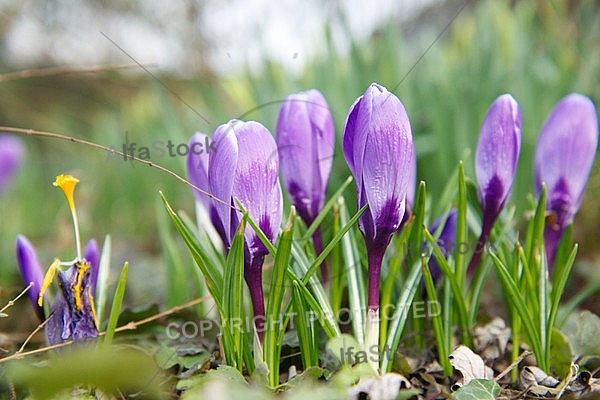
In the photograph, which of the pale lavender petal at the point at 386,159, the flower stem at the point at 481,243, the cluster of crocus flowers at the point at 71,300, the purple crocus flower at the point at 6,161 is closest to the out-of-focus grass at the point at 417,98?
the purple crocus flower at the point at 6,161

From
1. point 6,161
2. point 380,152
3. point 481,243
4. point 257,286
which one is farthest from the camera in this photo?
point 6,161

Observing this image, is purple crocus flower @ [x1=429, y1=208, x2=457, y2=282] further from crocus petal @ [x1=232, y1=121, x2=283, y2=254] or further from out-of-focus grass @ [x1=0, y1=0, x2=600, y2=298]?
crocus petal @ [x1=232, y1=121, x2=283, y2=254]

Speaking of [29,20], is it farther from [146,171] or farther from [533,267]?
[533,267]

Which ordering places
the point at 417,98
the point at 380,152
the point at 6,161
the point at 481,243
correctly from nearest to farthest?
1. the point at 380,152
2. the point at 481,243
3. the point at 417,98
4. the point at 6,161

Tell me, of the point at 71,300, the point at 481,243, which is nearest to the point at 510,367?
the point at 481,243

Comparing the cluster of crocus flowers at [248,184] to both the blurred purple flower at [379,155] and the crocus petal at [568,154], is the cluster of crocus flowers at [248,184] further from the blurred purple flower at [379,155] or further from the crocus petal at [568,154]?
the crocus petal at [568,154]

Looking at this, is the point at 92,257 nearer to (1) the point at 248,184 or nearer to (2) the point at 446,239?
(1) the point at 248,184

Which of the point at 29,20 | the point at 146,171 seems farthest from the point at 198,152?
the point at 29,20
